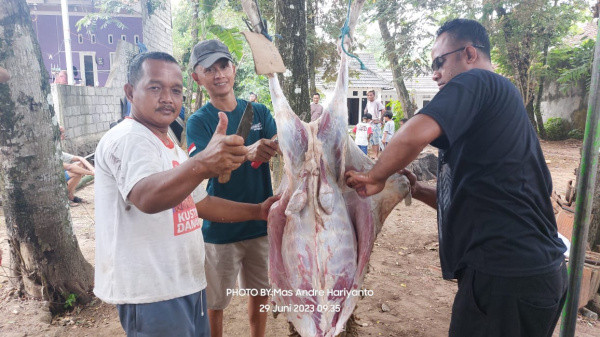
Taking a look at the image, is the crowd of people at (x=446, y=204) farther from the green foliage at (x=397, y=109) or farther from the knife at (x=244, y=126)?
the green foliage at (x=397, y=109)

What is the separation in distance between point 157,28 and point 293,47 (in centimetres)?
1560

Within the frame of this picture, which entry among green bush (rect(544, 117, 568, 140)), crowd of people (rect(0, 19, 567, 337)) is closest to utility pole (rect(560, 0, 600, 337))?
crowd of people (rect(0, 19, 567, 337))

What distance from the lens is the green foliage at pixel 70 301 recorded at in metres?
3.69

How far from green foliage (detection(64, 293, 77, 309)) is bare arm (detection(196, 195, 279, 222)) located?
2.36m

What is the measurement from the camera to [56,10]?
15039mm

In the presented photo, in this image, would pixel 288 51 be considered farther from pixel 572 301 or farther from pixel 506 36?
pixel 506 36

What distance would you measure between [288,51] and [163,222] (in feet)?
5.89

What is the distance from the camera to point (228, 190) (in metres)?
2.66

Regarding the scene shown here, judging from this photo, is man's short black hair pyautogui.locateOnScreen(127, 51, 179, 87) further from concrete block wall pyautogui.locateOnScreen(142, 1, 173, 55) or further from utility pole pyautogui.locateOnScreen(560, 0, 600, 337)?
concrete block wall pyautogui.locateOnScreen(142, 1, 173, 55)

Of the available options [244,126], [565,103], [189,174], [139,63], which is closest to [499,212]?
[244,126]

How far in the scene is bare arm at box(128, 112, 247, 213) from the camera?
1.38 m

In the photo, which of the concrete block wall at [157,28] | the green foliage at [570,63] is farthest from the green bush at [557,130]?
the concrete block wall at [157,28]

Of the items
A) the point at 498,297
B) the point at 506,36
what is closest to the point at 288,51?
the point at 498,297

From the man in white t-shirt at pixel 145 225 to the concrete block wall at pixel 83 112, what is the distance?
27.4 ft
